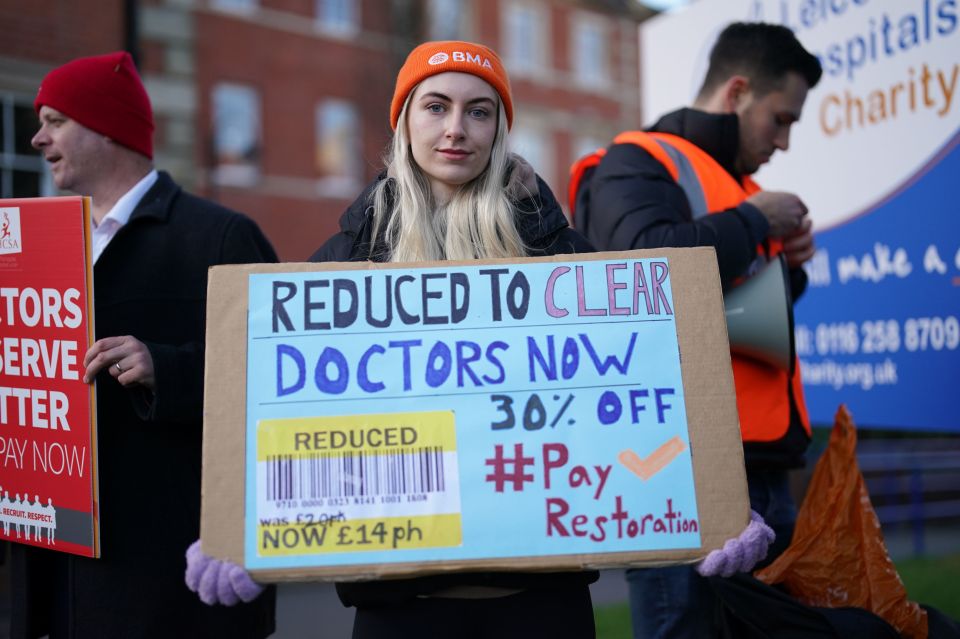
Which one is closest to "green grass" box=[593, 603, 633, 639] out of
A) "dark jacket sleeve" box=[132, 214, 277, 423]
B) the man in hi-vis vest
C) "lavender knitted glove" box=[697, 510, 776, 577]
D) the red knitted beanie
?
the man in hi-vis vest

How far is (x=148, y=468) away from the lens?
2.38 m

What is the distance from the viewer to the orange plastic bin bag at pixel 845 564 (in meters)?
2.49

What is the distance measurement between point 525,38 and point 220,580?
881 inches

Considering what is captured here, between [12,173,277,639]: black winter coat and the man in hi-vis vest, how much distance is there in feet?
3.50

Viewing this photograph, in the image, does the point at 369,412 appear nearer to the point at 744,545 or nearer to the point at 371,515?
the point at 371,515

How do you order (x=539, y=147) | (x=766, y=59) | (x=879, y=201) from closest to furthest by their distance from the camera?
(x=766, y=59), (x=879, y=201), (x=539, y=147)

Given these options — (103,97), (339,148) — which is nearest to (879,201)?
(103,97)

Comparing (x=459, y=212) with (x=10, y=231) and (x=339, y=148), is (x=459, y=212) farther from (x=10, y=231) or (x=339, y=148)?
(x=339, y=148)

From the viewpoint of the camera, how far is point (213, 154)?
16.1 meters

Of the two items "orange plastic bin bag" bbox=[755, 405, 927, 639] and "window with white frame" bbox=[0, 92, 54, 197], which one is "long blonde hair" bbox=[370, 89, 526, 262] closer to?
"orange plastic bin bag" bbox=[755, 405, 927, 639]

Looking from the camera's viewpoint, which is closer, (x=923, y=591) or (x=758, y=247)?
(x=758, y=247)

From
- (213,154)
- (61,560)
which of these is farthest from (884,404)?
(213,154)

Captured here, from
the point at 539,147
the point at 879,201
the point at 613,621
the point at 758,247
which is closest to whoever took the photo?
the point at 758,247

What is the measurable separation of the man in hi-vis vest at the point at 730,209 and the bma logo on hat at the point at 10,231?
151 cm
